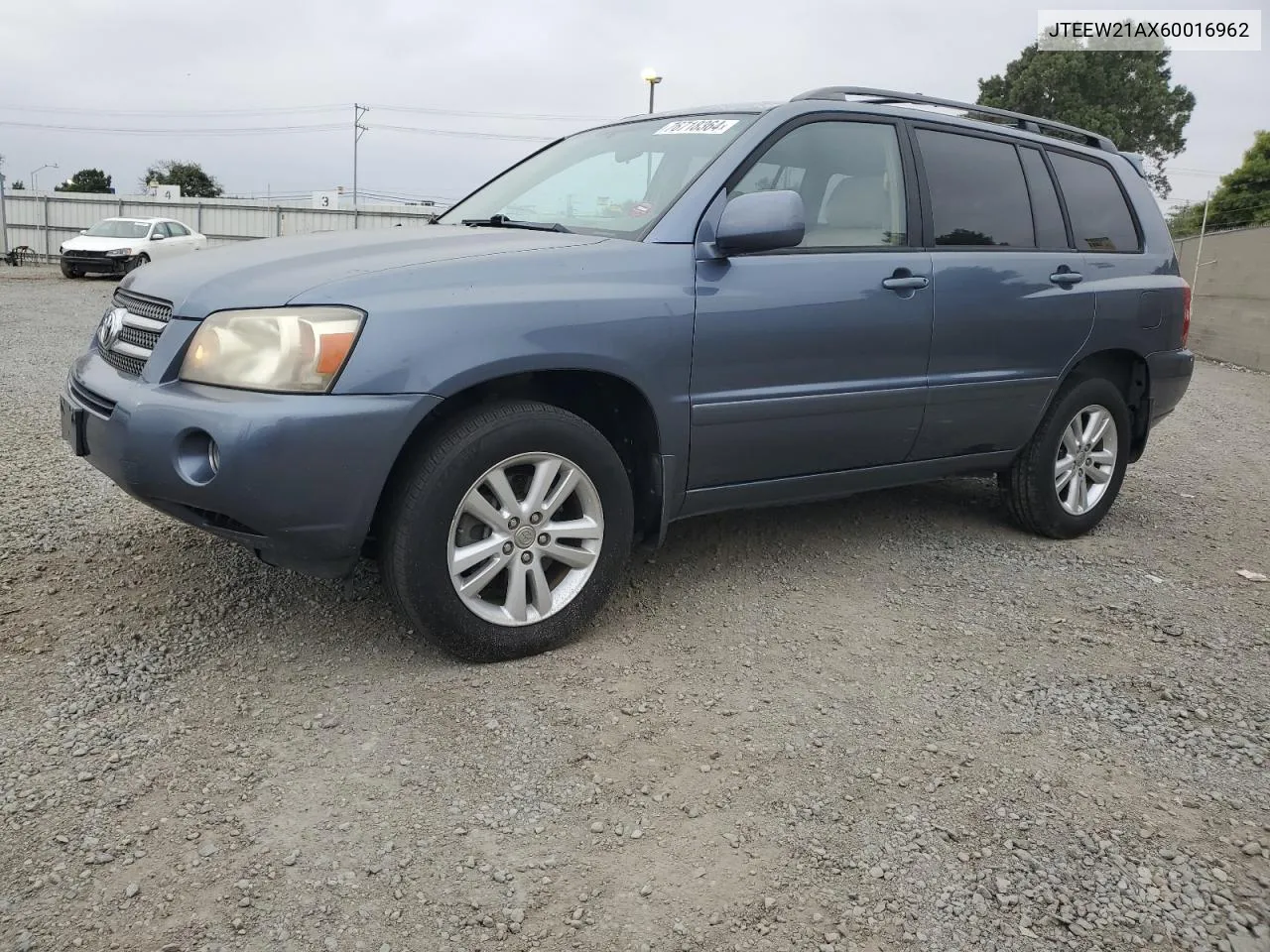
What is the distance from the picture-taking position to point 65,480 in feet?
15.1

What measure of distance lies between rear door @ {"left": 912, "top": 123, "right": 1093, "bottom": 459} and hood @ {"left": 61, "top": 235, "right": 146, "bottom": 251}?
20.4 metres

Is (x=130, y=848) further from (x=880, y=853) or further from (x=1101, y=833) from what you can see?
(x=1101, y=833)

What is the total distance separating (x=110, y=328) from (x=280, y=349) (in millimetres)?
890

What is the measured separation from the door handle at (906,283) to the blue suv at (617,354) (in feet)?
0.04

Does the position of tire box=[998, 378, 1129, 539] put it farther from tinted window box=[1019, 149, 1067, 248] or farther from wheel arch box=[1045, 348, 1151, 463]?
tinted window box=[1019, 149, 1067, 248]

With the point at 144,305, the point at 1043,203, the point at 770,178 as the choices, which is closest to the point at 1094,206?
the point at 1043,203

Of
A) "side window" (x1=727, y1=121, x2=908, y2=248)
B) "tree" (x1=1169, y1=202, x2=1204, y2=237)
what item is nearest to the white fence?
"tree" (x1=1169, y1=202, x2=1204, y2=237)

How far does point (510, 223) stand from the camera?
3773 mm

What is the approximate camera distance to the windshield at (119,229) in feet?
69.4

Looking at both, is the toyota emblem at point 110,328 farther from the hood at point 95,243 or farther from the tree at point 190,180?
the tree at point 190,180

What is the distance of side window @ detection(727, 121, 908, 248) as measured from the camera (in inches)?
141

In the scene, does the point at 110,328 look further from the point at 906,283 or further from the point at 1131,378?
the point at 1131,378

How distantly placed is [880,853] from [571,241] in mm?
1978

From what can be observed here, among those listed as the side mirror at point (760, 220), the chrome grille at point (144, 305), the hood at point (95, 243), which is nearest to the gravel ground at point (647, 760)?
the chrome grille at point (144, 305)
